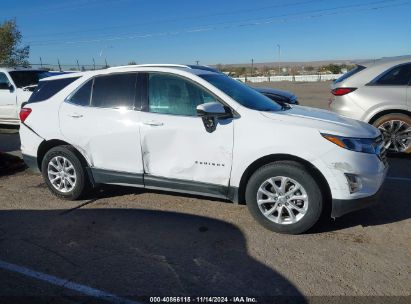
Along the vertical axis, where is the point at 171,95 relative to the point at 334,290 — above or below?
above

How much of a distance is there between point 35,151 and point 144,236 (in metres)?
2.24

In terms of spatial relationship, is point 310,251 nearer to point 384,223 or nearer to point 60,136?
point 384,223

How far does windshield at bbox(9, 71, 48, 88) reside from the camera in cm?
1102

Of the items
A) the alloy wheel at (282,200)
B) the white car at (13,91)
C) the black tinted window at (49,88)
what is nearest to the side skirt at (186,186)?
the alloy wheel at (282,200)

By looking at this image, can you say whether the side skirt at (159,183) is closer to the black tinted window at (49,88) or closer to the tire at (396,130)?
the black tinted window at (49,88)

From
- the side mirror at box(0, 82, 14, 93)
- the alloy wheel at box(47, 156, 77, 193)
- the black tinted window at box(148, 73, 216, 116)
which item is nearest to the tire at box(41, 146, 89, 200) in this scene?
the alloy wheel at box(47, 156, 77, 193)

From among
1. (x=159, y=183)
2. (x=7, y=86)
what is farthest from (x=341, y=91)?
(x=7, y=86)

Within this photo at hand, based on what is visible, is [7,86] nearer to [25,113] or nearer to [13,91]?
[13,91]

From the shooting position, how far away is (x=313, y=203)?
4.04 m

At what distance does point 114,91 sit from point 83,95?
461 millimetres

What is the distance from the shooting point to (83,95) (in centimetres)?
519

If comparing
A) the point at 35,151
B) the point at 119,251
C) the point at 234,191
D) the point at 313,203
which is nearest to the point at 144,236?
the point at 119,251

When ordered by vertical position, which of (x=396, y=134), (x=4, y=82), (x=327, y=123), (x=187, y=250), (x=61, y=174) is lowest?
(x=187, y=250)

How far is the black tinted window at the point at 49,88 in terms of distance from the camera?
538cm
